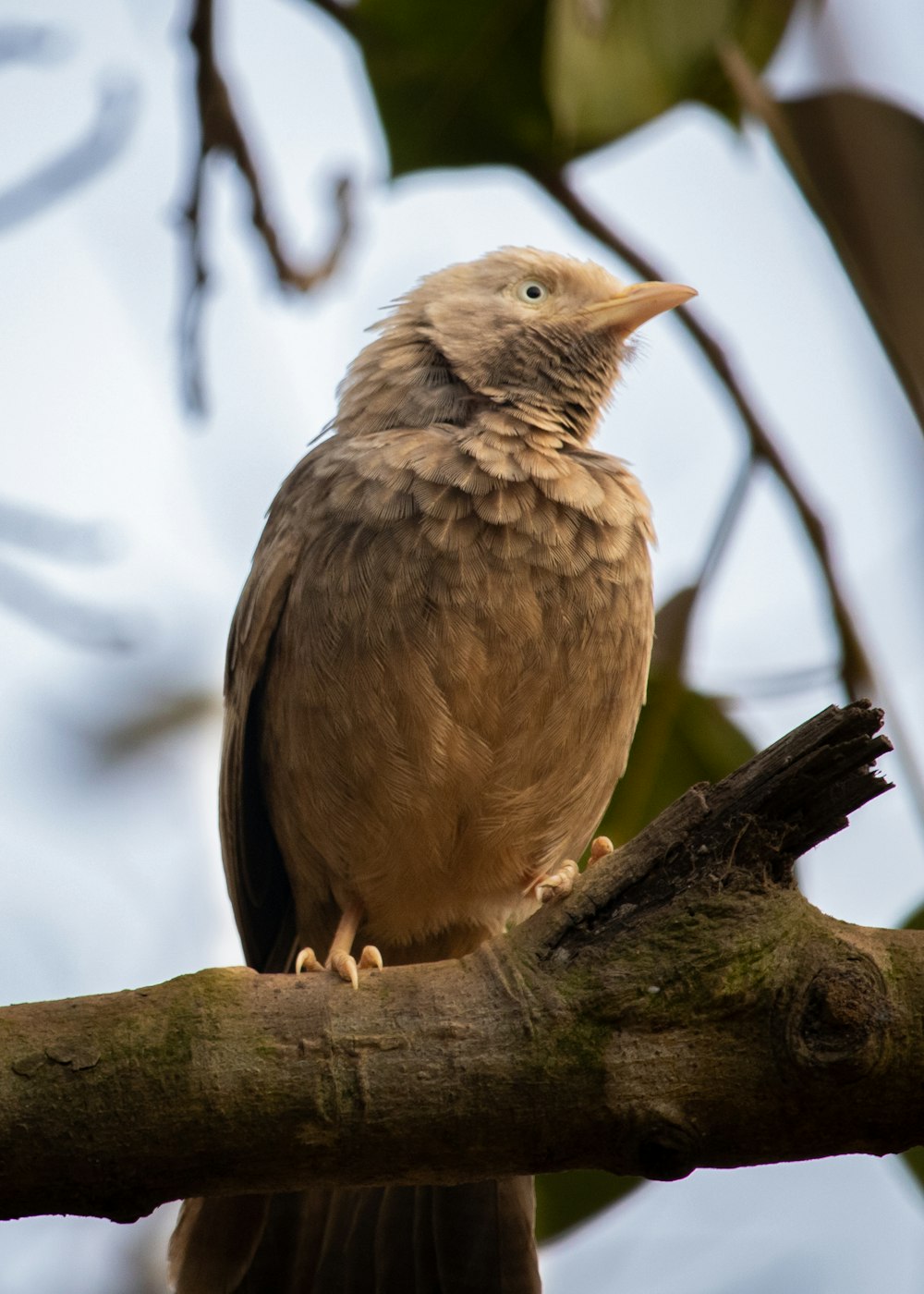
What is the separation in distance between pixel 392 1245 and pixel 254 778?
1.41 metres

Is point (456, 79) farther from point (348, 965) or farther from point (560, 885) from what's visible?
point (348, 965)

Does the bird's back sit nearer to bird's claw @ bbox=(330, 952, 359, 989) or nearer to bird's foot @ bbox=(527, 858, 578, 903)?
bird's foot @ bbox=(527, 858, 578, 903)

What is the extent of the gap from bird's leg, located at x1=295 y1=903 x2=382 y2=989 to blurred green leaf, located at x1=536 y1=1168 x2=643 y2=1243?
3.06 ft

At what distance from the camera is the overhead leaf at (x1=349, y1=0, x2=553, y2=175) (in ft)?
16.5

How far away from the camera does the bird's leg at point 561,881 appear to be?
3.16 m

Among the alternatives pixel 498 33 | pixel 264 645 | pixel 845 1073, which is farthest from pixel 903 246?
pixel 498 33

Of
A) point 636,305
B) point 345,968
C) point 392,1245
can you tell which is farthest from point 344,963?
point 636,305

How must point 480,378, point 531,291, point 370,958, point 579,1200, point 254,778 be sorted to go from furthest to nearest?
point 531,291
point 480,378
point 254,778
point 579,1200
point 370,958

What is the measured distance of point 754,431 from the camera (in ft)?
15.2

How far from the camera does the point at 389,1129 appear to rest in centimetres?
282

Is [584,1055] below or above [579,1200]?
below

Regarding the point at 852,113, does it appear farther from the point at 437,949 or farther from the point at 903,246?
the point at 437,949

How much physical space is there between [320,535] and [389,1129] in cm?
187

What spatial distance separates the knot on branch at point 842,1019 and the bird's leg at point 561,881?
51cm
